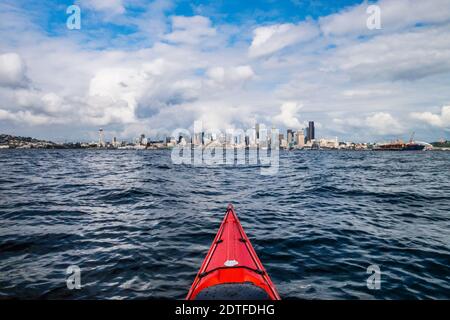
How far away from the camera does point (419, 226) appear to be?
1216 cm

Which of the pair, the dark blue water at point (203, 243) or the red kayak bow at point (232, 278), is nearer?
the red kayak bow at point (232, 278)

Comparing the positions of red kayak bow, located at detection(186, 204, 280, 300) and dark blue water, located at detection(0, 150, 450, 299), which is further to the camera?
dark blue water, located at detection(0, 150, 450, 299)

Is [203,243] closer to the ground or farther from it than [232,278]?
closer to the ground

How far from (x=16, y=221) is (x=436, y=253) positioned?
55.9 feet

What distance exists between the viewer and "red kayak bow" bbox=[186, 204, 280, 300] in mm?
5383

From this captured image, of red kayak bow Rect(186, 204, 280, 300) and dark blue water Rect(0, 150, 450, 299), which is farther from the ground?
red kayak bow Rect(186, 204, 280, 300)

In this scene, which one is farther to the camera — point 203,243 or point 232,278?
point 203,243

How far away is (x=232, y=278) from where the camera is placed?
598 centimetres

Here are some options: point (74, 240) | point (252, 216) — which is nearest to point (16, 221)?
point (74, 240)

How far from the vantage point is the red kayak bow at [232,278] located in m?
5.38

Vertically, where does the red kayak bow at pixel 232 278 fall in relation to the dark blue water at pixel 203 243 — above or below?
above

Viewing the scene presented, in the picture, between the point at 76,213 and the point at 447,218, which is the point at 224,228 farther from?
the point at 447,218
